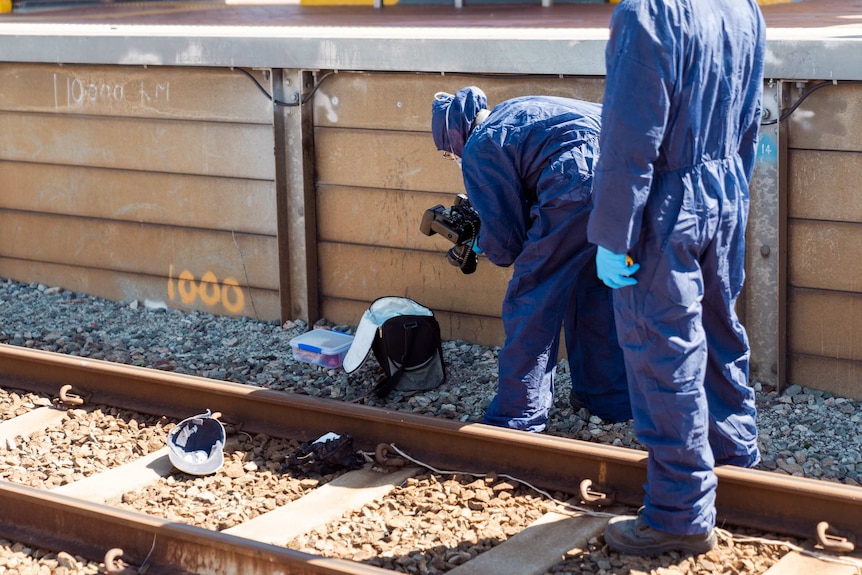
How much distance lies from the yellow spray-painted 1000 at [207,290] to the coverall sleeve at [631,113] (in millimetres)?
4109

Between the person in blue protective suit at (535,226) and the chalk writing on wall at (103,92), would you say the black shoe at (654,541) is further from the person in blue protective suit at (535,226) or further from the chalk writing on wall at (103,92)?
the chalk writing on wall at (103,92)

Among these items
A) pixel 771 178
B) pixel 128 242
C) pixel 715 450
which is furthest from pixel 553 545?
pixel 128 242

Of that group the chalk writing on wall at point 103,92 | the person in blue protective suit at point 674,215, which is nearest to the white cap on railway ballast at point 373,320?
the person in blue protective suit at point 674,215

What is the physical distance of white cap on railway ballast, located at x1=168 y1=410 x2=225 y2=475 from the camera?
4.98m

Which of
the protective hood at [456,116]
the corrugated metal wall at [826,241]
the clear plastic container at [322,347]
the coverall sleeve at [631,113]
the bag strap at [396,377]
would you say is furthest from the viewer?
the clear plastic container at [322,347]

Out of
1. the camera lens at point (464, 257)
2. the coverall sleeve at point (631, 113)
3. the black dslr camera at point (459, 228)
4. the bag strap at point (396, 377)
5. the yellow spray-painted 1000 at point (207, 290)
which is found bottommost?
the bag strap at point (396, 377)

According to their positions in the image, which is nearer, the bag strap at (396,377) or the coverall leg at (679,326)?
the coverall leg at (679,326)

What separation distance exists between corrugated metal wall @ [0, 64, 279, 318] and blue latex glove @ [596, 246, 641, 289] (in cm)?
360

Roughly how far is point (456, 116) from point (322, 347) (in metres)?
1.80

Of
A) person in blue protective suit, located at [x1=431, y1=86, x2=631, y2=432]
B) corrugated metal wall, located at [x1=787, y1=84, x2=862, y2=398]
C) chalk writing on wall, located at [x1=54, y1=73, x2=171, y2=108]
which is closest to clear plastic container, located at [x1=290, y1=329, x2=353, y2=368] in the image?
person in blue protective suit, located at [x1=431, y1=86, x2=631, y2=432]

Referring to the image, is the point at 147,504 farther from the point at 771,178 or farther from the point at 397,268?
the point at 771,178

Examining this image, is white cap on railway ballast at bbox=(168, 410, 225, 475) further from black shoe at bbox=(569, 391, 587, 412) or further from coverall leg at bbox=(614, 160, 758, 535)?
coverall leg at bbox=(614, 160, 758, 535)

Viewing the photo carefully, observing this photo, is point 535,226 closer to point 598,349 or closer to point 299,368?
point 598,349

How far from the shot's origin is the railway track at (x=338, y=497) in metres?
4.07
